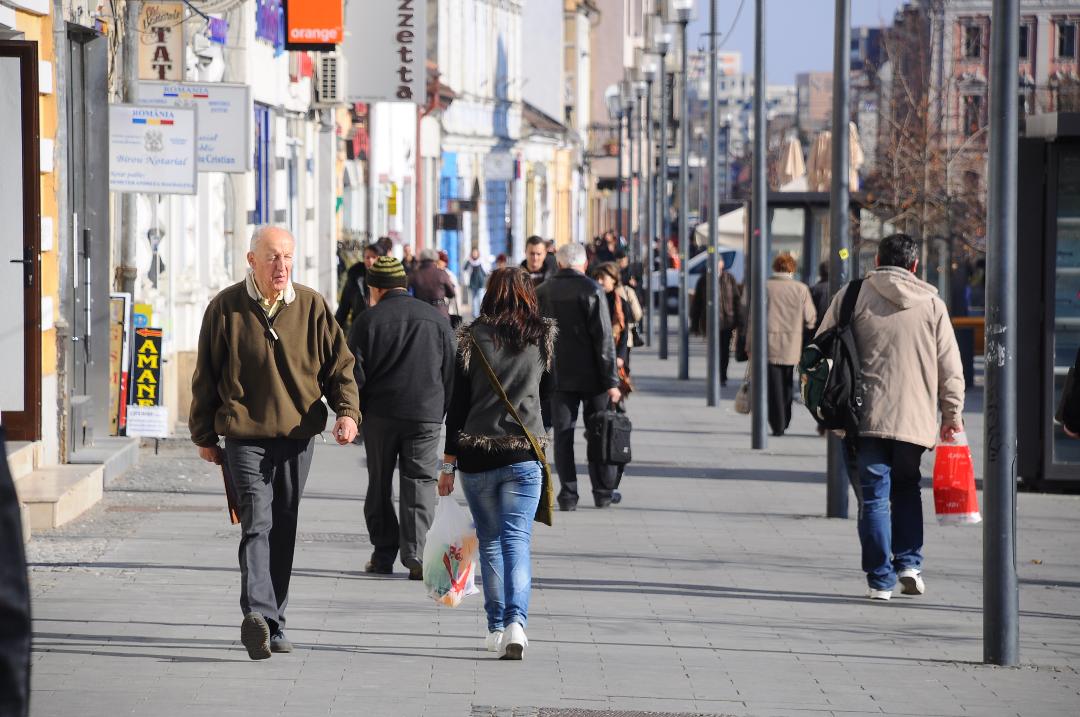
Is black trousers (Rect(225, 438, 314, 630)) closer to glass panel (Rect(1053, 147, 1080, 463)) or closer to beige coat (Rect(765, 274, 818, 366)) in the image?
glass panel (Rect(1053, 147, 1080, 463))

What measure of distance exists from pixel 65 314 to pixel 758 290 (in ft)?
23.0

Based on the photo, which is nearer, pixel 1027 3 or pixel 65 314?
pixel 65 314

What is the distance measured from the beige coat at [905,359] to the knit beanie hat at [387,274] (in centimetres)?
237

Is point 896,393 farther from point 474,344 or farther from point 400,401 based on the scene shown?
point 400,401

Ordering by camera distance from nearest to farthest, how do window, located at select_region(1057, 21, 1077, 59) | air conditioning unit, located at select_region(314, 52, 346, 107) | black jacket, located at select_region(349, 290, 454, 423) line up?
black jacket, located at select_region(349, 290, 454, 423) < air conditioning unit, located at select_region(314, 52, 346, 107) < window, located at select_region(1057, 21, 1077, 59)

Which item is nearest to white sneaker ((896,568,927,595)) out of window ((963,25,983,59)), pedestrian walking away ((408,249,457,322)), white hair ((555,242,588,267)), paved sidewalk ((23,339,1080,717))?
paved sidewalk ((23,339,1080,717))

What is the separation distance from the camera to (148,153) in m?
14.4

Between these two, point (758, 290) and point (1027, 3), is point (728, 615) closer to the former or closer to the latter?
point (758, 290)

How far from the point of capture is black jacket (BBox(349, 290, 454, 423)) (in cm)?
977

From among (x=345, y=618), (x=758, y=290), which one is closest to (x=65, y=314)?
(x=345, y=618)

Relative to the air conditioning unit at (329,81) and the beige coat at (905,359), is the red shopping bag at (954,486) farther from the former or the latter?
the air conditioning unit at (329,81)

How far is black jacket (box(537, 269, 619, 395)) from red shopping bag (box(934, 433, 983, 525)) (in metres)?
3.84

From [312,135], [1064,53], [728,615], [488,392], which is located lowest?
[728,615]

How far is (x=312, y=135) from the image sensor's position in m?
29.5
